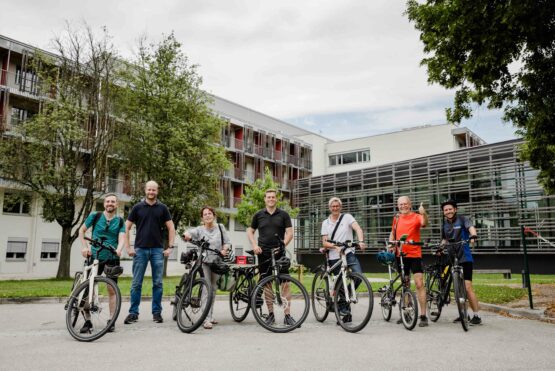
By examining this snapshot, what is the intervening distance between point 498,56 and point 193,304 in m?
8.12

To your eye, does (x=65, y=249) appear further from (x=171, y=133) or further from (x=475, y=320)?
(x=475, y=320)

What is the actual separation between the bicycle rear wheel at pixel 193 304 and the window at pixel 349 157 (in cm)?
5026

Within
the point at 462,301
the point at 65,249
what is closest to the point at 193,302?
the point at 462,301

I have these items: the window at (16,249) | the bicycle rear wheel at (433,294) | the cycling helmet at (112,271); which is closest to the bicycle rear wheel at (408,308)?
the bicycle rear wheel at (433,294)

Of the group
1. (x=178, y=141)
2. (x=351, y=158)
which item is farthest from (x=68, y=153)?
(x=351, y=158)

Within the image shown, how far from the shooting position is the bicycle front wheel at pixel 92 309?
6309 millimetres

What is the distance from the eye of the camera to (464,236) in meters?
7.88

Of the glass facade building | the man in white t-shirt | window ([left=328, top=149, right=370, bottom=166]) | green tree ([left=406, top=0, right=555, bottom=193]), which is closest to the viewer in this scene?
the man in white t-shirt

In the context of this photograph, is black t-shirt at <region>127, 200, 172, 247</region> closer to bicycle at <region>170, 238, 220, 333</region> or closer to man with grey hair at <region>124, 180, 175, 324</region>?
man with grey hair at <region>124, 180, 175, 324</region>

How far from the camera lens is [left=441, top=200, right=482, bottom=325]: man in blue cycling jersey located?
7.68 metres

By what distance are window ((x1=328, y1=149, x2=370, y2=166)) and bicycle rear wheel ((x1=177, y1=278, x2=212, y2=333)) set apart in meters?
50.3

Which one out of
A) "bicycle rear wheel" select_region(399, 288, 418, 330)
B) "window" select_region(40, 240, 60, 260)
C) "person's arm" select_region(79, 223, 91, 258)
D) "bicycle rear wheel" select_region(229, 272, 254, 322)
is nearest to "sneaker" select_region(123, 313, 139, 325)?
"person's arm" select_region(79, 223, 91, 258)

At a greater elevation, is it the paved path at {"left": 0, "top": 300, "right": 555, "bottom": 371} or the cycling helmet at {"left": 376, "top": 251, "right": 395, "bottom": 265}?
the cycling helmet at {"left": 376, "top": 251, "right": 395, "bottom": 265}

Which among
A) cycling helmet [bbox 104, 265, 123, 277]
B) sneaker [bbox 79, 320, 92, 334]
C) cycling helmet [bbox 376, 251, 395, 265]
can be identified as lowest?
sneaker [bbox 79, 320, 92, 334]
